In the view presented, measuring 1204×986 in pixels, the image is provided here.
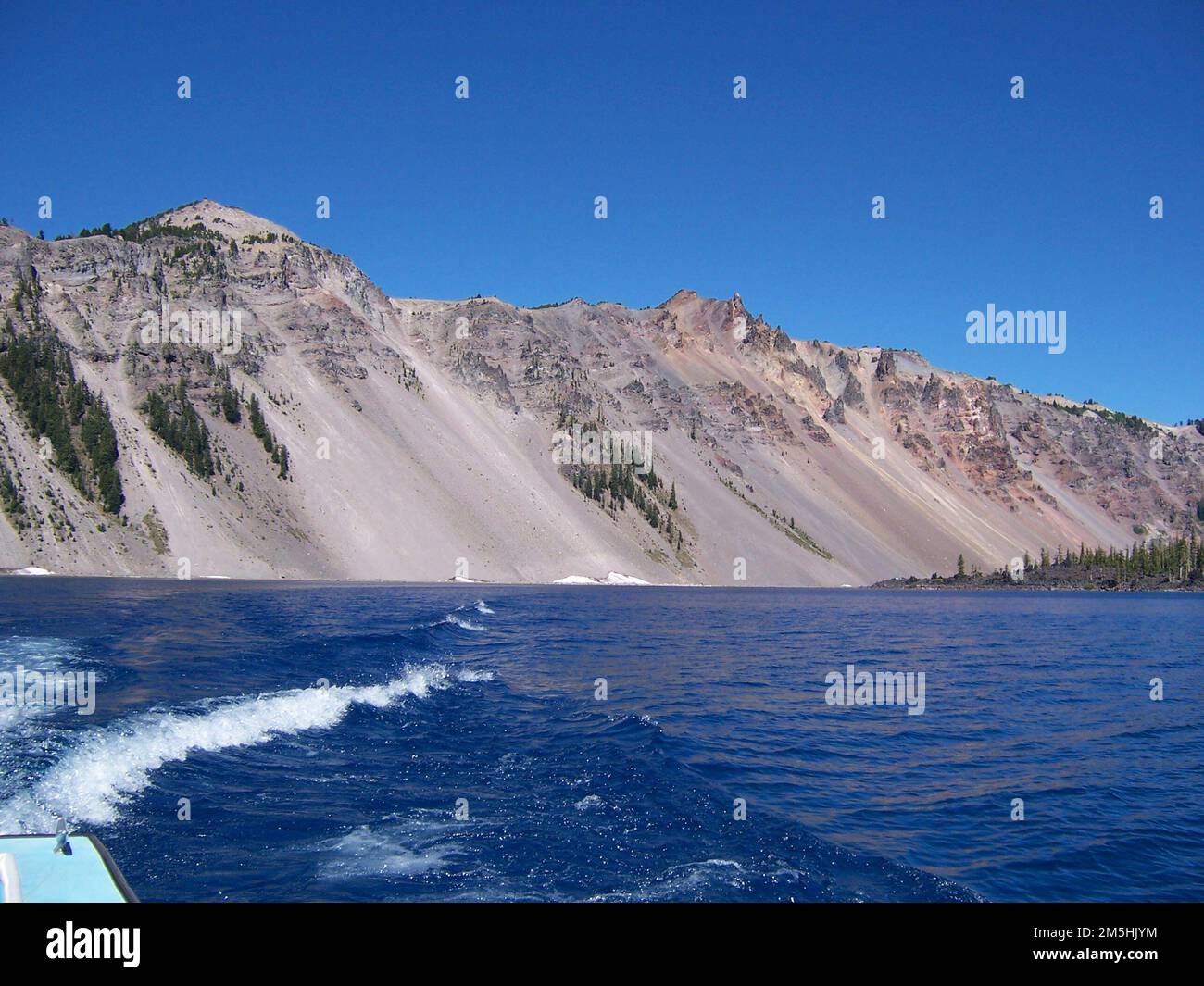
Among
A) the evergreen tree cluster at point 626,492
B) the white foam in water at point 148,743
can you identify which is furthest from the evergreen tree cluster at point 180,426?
the white foam in water at point 148,743

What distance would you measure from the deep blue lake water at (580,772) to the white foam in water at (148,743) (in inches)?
3.9

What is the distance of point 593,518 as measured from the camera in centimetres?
17125

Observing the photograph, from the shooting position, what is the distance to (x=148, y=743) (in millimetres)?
21359

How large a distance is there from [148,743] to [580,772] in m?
11.1

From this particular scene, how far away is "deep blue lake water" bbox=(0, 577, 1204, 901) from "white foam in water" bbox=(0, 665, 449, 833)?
10 cm

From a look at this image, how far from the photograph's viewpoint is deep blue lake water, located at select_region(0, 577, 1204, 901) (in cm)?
1513

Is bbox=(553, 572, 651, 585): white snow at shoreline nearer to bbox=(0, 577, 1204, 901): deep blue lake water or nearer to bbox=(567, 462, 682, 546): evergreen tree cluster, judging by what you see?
bbox=(567, 462, 682, 546): evergreen tree cluster

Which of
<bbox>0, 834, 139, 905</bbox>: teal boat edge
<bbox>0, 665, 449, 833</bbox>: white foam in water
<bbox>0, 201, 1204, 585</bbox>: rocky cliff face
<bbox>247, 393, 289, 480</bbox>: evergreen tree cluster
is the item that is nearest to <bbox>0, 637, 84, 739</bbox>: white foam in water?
<bbox>0, 665, 449, 833</bbox>: white foam in water

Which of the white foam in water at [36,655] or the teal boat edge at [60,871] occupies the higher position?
the teal boat edge at [60,871]

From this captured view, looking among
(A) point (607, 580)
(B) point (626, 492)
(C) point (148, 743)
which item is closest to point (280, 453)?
(A) point (607, 580)

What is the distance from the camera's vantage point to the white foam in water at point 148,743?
16.7 m

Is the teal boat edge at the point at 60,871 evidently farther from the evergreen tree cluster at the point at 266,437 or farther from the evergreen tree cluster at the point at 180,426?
the evergreen tree cluster at the point at 266,437
